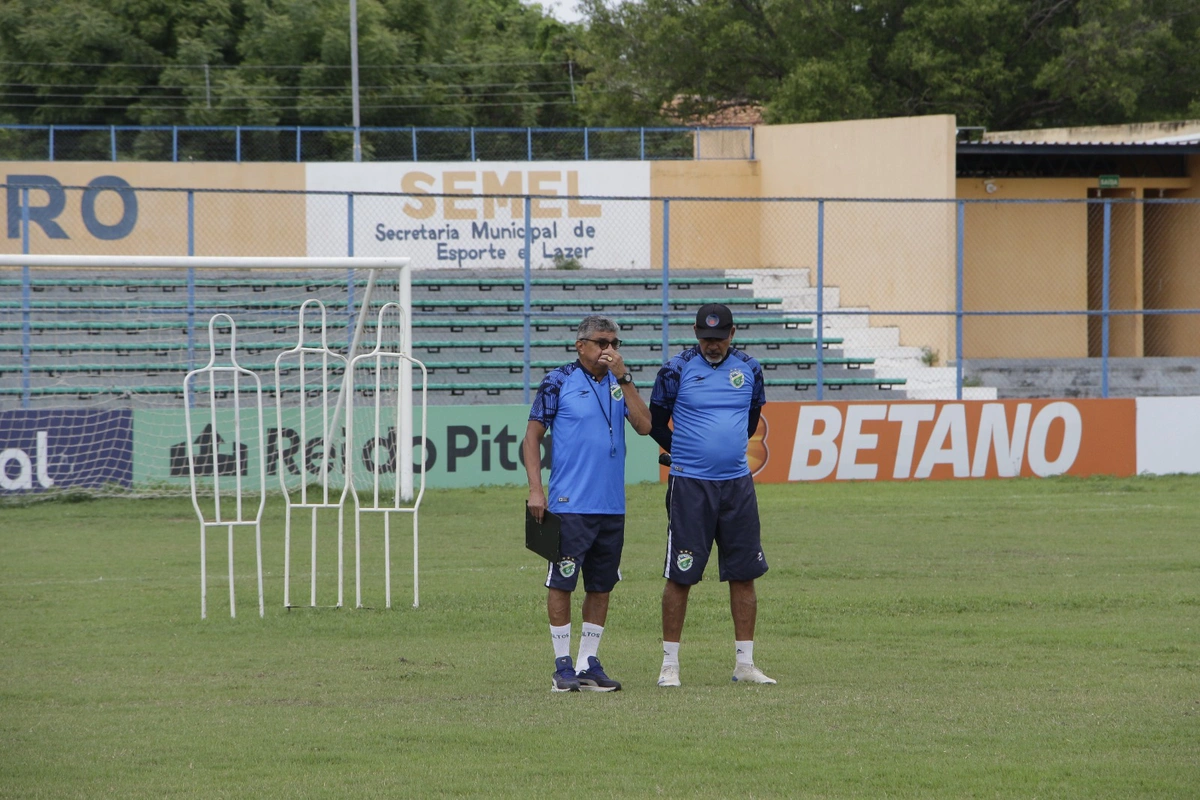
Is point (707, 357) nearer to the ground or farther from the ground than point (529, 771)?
farther from the ground

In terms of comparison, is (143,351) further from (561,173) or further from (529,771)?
(529,771)

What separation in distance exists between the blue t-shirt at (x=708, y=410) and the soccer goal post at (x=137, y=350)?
5.08 metres

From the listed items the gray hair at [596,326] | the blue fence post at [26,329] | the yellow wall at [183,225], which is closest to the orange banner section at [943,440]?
the blue fence post at [26,329]

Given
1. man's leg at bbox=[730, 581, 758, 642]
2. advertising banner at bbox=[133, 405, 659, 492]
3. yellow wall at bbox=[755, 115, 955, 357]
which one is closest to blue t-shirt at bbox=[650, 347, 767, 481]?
man's leg at bbox=[730, 581, 758, 642]

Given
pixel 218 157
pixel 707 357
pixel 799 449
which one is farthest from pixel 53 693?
pixel 218 157

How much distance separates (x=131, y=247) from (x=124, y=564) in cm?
1593

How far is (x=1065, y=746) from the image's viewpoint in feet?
18.7

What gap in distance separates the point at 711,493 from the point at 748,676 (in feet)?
3.15

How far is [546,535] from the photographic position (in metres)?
7.11

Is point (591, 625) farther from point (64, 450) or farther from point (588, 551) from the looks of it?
point (64, 450)

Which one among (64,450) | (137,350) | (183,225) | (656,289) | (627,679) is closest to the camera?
(627,679)

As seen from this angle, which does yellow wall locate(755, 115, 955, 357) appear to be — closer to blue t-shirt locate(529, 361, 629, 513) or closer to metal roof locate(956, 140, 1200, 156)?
metal roof locate(956, 140, 1200, 156)

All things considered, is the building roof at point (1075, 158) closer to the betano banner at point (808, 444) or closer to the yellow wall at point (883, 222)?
the yellow wall at point (883, 222)

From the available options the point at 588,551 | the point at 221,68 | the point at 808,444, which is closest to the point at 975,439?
the point at 808,444
